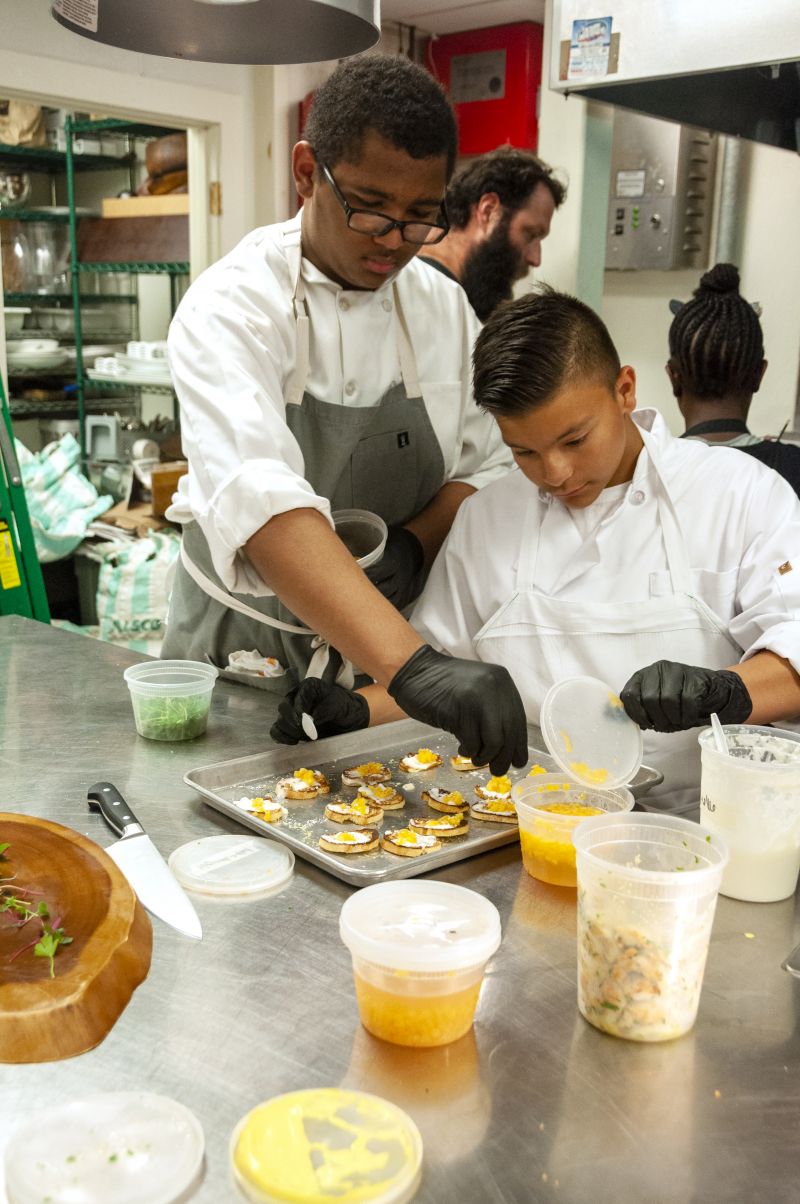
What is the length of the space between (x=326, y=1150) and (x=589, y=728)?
72 centimetres

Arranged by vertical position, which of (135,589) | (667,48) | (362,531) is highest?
(667,48)

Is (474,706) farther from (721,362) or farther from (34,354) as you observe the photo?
(34,354)

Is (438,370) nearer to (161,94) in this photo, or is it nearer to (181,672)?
(181,672)

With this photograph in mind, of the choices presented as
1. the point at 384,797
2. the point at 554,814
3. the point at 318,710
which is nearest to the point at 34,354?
the point at 318,710

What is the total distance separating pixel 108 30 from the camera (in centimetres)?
140

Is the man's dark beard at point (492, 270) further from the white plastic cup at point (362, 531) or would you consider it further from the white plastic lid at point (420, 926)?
the white plastic lid at point (420, 926)

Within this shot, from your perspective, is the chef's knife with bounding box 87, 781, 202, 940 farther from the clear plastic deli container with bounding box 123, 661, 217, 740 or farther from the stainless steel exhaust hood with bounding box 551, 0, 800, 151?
the stainless steel exhaust hood with bounding box 551, 0, 800, 151

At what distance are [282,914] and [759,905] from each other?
1.81 feet

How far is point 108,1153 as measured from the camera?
0.80 m

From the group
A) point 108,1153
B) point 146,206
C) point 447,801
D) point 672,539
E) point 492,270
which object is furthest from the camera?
point 146,206

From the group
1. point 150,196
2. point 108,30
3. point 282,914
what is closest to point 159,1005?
point 282,914

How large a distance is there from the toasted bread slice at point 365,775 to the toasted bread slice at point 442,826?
0.16 meters

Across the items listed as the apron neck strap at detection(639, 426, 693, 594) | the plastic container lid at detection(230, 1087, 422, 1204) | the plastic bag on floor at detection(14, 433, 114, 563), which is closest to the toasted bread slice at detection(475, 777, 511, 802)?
the apron neck strap at detection(639, 426, 693, 594)

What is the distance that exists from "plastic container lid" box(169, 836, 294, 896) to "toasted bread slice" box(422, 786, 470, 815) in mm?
226
